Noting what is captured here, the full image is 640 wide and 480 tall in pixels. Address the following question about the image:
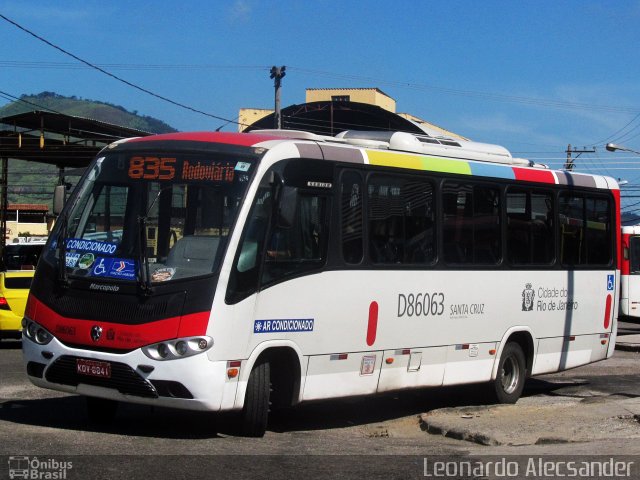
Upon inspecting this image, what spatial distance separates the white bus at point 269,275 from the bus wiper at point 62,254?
19mm

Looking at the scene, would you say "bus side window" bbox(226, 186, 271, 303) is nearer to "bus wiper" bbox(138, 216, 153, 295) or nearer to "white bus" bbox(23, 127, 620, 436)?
"white bus" bbox(23, 127, 620, 436)

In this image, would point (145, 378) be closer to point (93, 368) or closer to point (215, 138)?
point (93, 368)

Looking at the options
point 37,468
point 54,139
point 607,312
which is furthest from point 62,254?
point 54,139

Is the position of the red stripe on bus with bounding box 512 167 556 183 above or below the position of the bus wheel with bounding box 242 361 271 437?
above

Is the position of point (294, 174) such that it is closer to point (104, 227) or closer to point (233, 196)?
point (233, 196)

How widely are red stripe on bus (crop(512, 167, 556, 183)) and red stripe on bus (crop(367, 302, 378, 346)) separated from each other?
3.71m

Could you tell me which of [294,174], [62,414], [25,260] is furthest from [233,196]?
[25,260]

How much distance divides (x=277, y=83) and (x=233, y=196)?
101 feet

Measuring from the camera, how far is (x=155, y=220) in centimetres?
954

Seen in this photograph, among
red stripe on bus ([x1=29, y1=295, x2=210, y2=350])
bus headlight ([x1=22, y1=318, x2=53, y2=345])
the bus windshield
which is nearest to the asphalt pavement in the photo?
red stripe on bus ([x1=29, y1=295, x2=210, y2=350])

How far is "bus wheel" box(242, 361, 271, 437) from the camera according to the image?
9.41m

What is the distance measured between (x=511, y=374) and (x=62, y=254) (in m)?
6.56

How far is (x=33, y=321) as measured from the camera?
9.75 meters

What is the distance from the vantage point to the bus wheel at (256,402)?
9.41 m
